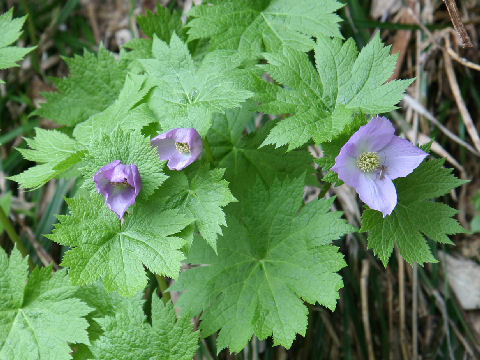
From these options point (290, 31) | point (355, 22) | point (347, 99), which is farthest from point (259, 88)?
point (355, 22)

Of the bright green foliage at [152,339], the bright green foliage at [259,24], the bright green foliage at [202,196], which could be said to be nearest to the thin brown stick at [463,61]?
the bright green foliage at [259,24]

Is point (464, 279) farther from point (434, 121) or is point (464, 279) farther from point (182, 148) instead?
point (182, 148)

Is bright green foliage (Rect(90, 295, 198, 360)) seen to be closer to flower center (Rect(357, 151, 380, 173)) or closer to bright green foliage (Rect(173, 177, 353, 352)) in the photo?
bright green foliage (Rect(173, 177, 353, 352))

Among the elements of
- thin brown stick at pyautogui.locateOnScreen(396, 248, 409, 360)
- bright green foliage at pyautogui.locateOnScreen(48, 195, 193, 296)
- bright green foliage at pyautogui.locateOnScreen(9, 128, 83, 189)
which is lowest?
thin brown stick at pyautogui.locateOnScreen(396, 248, 409, 360)

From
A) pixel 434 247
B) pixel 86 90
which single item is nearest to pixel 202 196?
pixel 86 90

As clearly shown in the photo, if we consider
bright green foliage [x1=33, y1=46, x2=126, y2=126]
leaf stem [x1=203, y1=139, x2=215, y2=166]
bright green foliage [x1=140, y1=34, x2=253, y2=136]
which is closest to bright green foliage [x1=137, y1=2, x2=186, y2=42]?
bright green foliage [x1=33, y1=46, x2=126, y2=126]

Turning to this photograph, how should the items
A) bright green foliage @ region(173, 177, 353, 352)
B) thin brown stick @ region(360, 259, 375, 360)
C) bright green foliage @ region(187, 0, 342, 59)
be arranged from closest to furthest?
bright green foliage @ region(173, 177, 353, 352)
bright green foliage @ region(187, 0, 342, 59)
thin brown stick @ region(360, 259, 375, 360)
